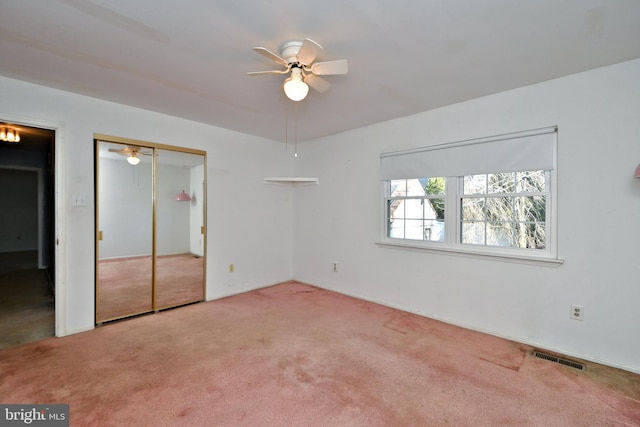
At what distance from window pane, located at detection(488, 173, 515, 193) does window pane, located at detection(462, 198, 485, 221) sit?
172mm

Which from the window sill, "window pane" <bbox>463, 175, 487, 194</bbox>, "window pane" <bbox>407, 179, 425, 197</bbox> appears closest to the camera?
the window sill

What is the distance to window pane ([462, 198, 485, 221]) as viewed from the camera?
313 cm

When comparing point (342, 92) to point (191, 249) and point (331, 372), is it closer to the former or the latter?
point (331, 372)

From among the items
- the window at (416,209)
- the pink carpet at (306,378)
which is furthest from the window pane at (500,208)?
the pink carpet at (306,378)

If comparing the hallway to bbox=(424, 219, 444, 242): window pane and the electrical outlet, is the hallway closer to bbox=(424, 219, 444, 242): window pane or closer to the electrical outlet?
bbox=(424, 219, 444, 242): window pane

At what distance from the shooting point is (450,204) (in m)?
3.30

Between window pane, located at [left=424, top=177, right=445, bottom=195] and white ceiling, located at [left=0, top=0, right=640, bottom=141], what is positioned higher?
white ceiling, located at [left=0, top=0, right=640, bottom=141]

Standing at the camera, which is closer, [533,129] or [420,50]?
[420,50]

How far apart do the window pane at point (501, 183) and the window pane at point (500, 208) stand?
0.09 m

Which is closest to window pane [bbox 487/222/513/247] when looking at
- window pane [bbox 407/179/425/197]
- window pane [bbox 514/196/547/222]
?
window pane [bbox 514/196/547/222]

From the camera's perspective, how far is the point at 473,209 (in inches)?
126

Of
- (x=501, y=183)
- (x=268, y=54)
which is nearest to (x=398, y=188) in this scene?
(x=501, y=183)

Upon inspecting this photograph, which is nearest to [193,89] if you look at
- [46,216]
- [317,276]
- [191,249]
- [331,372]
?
[191,249]

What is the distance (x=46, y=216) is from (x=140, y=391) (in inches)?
258
